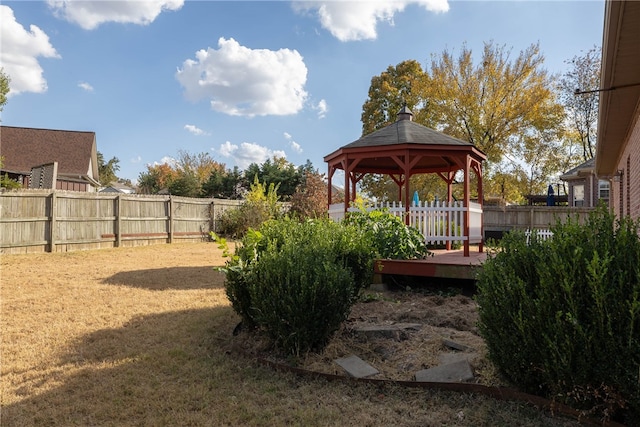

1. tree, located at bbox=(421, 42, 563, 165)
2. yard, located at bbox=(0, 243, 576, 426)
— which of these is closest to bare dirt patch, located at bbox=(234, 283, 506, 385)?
yard, located at bbox=(0, 243, 576, 426)

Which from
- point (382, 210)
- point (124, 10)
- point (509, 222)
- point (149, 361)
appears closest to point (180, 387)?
point (149, 361)

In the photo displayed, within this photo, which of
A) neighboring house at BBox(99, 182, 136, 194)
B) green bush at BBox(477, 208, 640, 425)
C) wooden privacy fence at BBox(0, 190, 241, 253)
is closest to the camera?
green bush at BBox(477, 208, 640, 425)

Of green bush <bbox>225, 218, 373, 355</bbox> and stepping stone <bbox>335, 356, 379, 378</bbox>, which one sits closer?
stepping stone <bbox>335, 356, 379, 378</bbox>

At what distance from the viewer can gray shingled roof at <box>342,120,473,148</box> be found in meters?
8.18

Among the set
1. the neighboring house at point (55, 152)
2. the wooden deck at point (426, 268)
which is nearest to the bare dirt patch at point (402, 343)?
the wooden deck at point (426, 268)

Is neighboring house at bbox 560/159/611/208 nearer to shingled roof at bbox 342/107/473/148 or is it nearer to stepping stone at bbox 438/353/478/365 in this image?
shingled roof at bbox 342/107/473/148

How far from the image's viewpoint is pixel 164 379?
11.6ft

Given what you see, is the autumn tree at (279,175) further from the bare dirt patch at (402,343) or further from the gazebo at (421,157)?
the bare dirt patch at (402,343)

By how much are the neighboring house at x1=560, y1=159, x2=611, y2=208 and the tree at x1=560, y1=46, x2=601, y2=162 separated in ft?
13.8

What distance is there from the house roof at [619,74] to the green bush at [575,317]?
4.85ft

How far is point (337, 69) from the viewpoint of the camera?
1095 cm

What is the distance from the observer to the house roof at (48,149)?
24.0m

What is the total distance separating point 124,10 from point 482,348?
8.39 m

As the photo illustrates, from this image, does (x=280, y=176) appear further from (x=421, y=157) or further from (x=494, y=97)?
(x=421, y=157)
